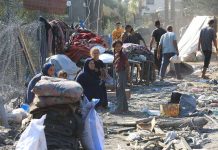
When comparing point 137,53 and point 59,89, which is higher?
point 59,89

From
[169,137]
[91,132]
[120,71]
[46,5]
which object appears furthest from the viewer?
[46,5]

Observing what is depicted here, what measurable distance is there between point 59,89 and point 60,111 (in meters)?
0.27

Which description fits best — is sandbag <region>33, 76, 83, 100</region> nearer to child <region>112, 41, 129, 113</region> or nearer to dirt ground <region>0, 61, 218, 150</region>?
dirt ground <region>0, 61, 218, 150</region>

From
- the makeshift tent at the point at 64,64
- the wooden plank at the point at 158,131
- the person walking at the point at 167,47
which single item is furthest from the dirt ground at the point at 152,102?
the makeshift tent at the point at 64,64

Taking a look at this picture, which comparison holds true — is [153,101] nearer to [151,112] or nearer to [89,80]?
[151,112]

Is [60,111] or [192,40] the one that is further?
[192,40]

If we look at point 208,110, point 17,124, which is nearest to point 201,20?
point 208,110

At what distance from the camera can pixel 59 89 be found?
628cm

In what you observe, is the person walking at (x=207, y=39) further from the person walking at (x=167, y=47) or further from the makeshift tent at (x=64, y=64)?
the makeshift tent at (x=64, y=64)

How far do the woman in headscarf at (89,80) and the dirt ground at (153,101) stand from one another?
0.51 metres

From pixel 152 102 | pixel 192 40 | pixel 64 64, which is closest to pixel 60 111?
pixel 152 102

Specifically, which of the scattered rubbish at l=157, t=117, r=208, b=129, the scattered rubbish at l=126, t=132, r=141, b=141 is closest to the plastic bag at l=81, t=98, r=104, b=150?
the scattered rubbish at l=126, t=132, r=141, b=141

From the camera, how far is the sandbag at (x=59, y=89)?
245 inches

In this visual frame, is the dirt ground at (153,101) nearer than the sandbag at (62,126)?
No
